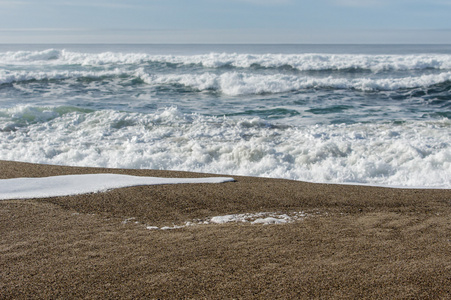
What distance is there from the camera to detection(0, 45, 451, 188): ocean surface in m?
A: 5.62

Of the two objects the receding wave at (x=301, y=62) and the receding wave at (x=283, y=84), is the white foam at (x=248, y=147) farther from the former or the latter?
the receding wave at (x=301, y=62)

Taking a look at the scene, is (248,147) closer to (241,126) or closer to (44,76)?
(241,126)

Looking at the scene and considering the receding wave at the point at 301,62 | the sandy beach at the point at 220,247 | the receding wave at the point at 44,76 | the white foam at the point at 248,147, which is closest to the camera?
the sandy beach at the point at 220,247

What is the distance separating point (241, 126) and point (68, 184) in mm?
4546

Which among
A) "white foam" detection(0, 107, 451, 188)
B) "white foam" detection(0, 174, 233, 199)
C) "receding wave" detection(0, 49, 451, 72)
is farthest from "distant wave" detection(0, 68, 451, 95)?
"white foam" detection(0, 174, 233, 199)

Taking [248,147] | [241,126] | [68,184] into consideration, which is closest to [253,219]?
[68,184]

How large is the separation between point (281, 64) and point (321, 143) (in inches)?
594

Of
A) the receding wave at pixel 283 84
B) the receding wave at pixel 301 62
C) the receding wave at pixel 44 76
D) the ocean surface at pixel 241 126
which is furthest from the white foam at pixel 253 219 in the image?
the receding wave at pixel 301 62

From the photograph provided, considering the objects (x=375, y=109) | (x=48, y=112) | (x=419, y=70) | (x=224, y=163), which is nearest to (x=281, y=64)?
(x=419, y=70)

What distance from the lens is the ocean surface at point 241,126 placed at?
5617 millimetres

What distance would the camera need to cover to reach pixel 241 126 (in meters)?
7.90

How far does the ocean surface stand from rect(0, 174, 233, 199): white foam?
1.52m

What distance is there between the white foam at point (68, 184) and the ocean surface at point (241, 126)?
1.52m

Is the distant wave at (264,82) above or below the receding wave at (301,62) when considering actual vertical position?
below
